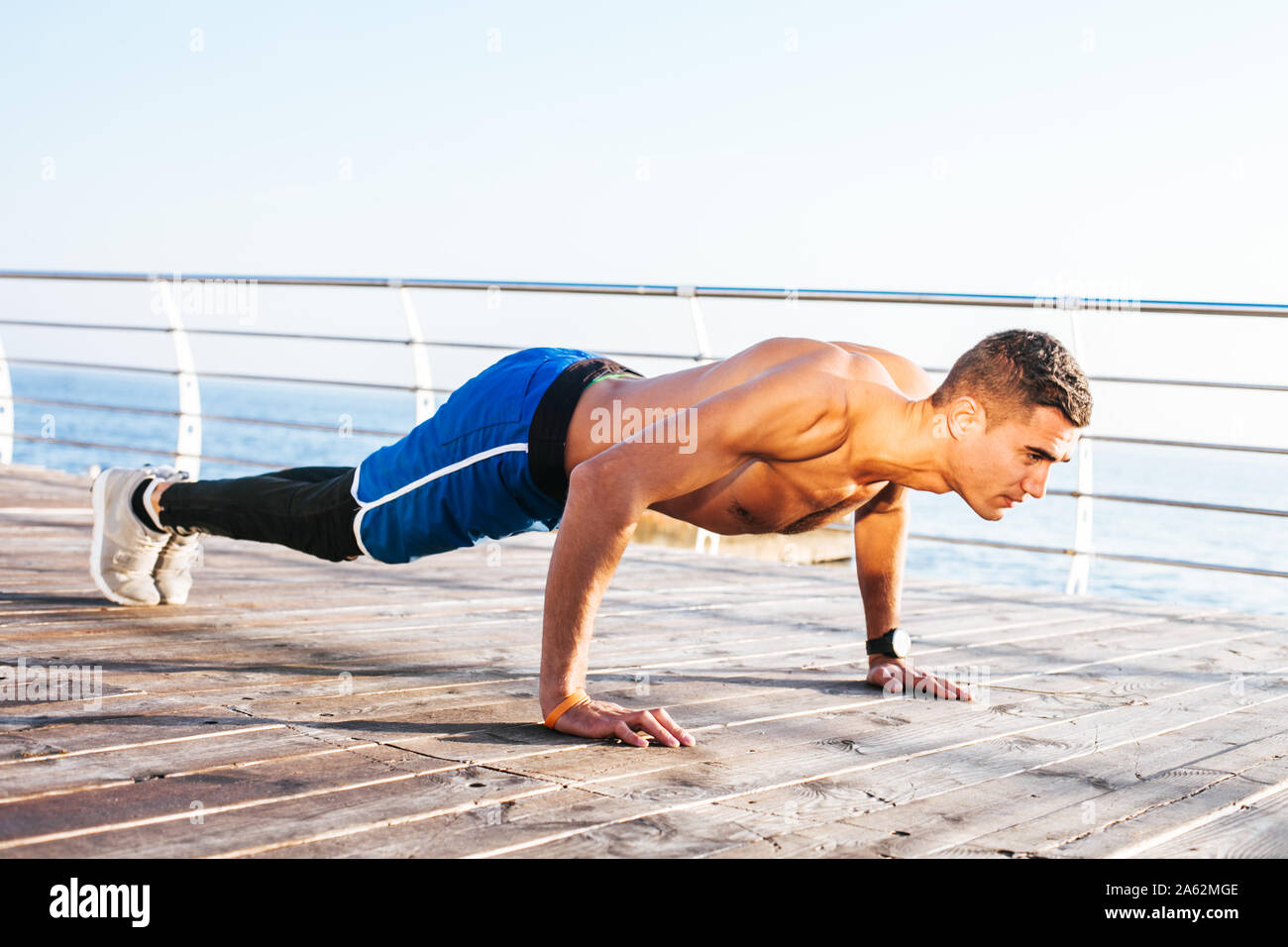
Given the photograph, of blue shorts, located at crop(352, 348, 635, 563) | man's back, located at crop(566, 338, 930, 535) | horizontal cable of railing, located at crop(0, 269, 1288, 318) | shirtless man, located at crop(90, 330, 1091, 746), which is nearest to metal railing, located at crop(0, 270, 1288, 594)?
horizontal cable of railing, located at crop(0, 269, 1288, 318)

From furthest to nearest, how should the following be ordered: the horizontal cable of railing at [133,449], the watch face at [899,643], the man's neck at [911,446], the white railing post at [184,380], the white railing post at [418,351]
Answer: the white railing post at [184,380], the white railing post at [418,351], the horizontal cable of railing at [133,449], the watch face at [899,643], the man's neck at [911,446]

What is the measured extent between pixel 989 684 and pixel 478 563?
75.7 inches

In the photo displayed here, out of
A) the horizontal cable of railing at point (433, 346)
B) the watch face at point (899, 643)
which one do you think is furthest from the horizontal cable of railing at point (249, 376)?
the watch face at point (899, 643)

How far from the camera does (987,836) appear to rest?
1.18 metres

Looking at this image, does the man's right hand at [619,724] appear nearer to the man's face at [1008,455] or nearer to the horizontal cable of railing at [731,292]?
the man's face at [1008,455]

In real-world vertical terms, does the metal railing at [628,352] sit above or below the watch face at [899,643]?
above

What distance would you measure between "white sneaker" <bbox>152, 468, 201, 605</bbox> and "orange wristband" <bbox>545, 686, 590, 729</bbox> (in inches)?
47.4

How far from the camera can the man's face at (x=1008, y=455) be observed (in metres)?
1.55

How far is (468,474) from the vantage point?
1965 millimetres

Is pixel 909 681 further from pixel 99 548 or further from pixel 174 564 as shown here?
pixel 99 548

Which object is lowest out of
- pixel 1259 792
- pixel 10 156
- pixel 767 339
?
pixel 1259 792

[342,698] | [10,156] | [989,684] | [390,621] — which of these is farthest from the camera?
[10,156]
